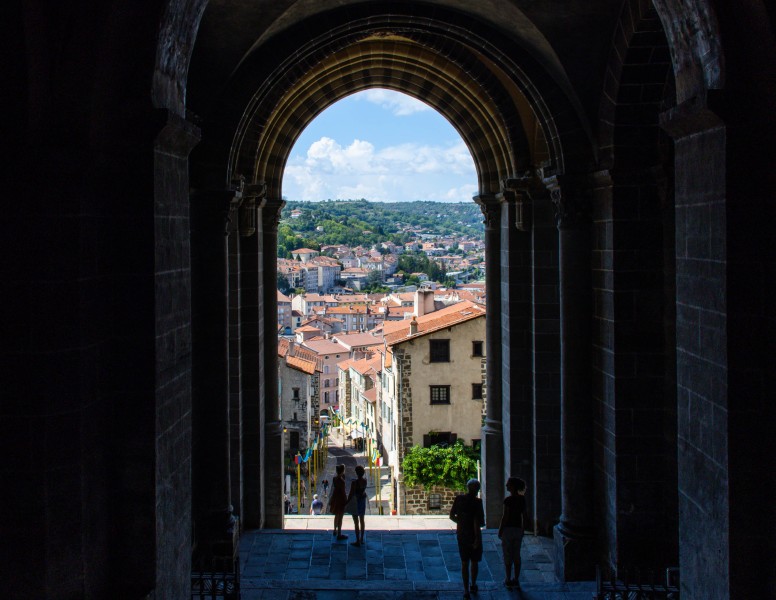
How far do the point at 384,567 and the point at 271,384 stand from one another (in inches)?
186

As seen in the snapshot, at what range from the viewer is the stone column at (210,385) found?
38.0 feet

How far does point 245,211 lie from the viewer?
13.4 meters

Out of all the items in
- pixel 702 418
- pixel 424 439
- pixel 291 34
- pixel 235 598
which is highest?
pixel 291 34

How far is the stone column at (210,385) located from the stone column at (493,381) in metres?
5.08

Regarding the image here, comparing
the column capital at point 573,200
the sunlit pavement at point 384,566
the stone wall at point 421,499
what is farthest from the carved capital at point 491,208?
the stone wall at point 421,499

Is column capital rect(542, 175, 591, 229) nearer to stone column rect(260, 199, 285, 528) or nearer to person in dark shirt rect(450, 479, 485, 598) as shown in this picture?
person in dark shirt rect(450, 479, 485, 598)

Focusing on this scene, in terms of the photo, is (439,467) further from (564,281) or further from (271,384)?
(564,281)

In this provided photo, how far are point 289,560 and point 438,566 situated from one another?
86.5 inches

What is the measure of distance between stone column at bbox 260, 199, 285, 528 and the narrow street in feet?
83.7

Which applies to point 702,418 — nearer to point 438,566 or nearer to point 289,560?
point 438,566

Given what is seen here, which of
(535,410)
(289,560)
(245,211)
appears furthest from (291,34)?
(289,560)

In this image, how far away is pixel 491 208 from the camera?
48.3ft

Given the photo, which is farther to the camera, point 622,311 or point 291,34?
point 291,34

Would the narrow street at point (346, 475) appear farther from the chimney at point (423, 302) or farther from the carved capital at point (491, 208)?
the carved capital at point (491, 208)
